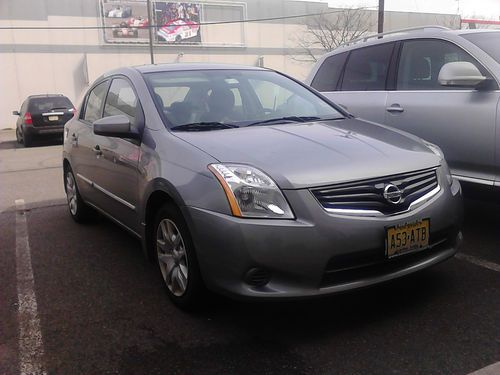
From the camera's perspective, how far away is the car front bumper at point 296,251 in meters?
2.68

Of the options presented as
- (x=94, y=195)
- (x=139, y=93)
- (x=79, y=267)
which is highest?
(x=139, y=93)

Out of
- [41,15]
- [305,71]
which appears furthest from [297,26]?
[41,15]

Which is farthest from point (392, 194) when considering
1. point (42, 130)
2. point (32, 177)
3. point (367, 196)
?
point (42, 130)

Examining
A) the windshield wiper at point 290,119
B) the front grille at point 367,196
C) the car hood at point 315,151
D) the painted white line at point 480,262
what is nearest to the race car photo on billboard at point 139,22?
the windshield wiper at point 290,119

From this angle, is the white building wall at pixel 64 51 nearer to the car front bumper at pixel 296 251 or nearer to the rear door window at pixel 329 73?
the rear door window at pixel 329 73

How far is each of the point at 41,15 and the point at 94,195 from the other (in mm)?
23203

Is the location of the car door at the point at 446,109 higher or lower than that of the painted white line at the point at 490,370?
higher

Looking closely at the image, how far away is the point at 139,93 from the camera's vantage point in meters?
3.85

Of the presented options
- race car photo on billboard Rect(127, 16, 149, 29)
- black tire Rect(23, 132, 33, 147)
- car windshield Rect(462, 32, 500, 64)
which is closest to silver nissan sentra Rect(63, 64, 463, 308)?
car windshield Rect(462, 32, 500, 64)

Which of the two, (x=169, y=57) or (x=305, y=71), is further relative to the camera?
(x=305, y=71)

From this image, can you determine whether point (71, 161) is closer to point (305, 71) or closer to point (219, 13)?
point (219, 13)

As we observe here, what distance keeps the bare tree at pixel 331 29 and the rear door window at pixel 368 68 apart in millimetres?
25517

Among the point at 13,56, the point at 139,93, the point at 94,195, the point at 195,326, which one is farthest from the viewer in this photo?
the point at 13,56

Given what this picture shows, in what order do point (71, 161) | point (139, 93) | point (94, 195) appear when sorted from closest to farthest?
point (139, 93) < point (94, 195) < point (71, 161)
